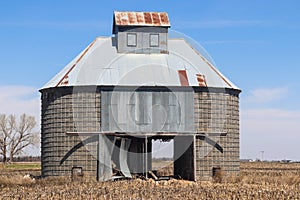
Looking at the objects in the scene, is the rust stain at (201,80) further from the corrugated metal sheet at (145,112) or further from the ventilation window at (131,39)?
the ventilation window at (131,39)

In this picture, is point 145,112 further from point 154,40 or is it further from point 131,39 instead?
point 154,40

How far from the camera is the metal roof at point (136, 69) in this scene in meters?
34.8

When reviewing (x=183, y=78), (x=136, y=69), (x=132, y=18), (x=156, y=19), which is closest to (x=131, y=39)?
(x=132, y=18)

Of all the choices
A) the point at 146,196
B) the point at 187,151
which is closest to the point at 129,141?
the point at 187,151

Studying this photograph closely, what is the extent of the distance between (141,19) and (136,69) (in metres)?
4.72

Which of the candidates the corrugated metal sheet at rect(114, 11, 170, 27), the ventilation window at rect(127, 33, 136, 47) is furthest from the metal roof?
the corrugated metal sheet at rect(114, 11, 170, 27)

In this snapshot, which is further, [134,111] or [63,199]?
[134,111]

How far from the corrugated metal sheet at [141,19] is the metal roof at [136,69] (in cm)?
170

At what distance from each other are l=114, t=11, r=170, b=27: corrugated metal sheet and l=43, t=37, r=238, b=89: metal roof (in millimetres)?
1701

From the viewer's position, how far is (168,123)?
34.4 m

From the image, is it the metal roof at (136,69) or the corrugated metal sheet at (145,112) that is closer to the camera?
the corrugated metal sheet at (145,112)

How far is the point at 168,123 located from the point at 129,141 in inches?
241

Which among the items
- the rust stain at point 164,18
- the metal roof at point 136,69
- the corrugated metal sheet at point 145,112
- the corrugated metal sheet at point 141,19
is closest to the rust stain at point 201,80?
the metal roof at point 136,69

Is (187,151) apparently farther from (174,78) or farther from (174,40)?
(174,40)
